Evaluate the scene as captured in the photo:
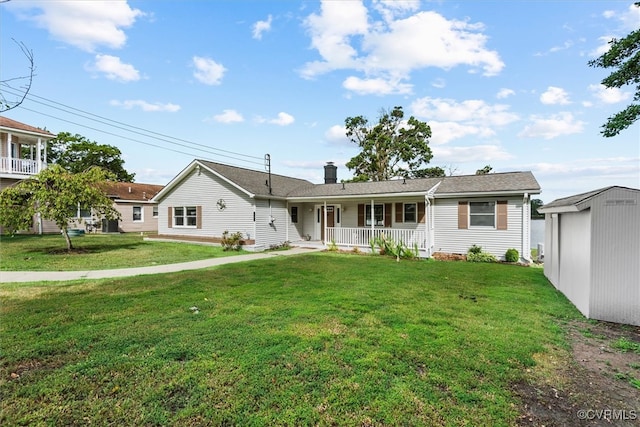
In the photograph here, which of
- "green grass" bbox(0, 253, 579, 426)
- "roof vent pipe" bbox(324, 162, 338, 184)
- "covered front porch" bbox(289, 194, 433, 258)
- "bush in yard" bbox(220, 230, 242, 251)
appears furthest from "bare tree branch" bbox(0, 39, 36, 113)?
"roof vent pipe" bbox(324, 162, 338, 184)

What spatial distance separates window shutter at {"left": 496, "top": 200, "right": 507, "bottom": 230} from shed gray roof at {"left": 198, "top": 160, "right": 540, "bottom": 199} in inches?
24.2

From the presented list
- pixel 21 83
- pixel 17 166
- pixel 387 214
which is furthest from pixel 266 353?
pixel 17 166

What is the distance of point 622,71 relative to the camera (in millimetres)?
9727

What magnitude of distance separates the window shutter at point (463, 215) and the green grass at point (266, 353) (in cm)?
711

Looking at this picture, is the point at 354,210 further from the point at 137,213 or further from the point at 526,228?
the point at 137,213

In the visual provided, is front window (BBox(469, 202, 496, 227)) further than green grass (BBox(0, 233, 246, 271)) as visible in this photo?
Yes

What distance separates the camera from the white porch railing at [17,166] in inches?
697

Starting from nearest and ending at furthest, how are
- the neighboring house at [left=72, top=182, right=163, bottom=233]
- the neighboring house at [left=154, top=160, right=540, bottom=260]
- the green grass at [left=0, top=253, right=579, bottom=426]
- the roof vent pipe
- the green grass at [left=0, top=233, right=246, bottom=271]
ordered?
the green grass at [left=0, top=253, right=579, bottom=426], the green grass at [left=0, top=233, right=246, bottom=271], the neighboring house at [left=154, top=160, right=540, bottom=260], the roof vent pipe, the neighboring house at [left=72, top=182, right=163, bottom=233]

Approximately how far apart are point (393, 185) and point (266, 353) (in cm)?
1453

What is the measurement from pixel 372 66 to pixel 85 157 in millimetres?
36520

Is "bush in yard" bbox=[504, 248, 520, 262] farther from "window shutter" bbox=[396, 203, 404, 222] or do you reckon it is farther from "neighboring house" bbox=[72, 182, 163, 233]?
"neighboring house" bbox=[72, 182, 163, 233]

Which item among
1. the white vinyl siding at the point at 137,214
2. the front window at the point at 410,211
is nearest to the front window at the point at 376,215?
the front window at the point at 410,211

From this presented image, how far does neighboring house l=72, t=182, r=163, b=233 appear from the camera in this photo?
2367cm

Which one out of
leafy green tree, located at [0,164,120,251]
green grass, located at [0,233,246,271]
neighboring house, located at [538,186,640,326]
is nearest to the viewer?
neighboring house, located at [538,186,640,326]
